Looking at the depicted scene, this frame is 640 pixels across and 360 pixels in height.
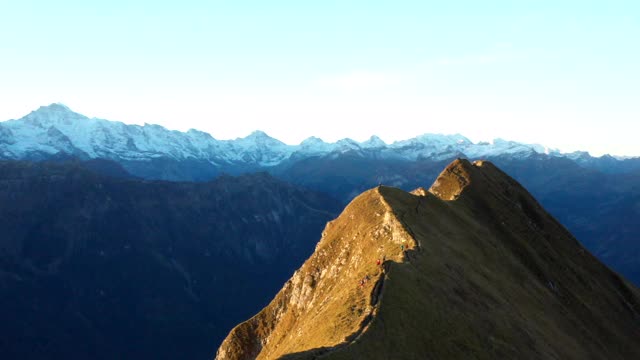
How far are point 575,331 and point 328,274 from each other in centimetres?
4979

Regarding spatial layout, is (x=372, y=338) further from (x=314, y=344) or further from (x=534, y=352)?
(x=534, y=352)

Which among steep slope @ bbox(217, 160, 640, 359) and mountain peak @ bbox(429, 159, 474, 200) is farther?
mountain peak @ bbox(429, 159, 474, 200)

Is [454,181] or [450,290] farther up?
A: [454,181]

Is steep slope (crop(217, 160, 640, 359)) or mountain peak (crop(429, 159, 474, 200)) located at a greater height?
mountain peak (crop(429, 159, 474, 200))

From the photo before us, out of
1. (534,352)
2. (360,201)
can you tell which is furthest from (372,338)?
(360,201)

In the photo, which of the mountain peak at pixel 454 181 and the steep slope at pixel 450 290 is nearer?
the steep slope at pixel 450 290

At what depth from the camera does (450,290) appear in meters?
84.0

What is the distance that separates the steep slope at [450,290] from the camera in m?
70.4

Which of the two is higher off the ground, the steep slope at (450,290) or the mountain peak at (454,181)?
the mountain peak at (454,181)

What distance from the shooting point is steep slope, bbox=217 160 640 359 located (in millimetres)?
70438

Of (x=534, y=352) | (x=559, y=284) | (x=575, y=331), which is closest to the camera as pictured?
(x=534, y=352)

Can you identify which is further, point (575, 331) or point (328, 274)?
point (575, 331)

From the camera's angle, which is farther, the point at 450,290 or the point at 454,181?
the point at 454,181

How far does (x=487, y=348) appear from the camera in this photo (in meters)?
74.8
